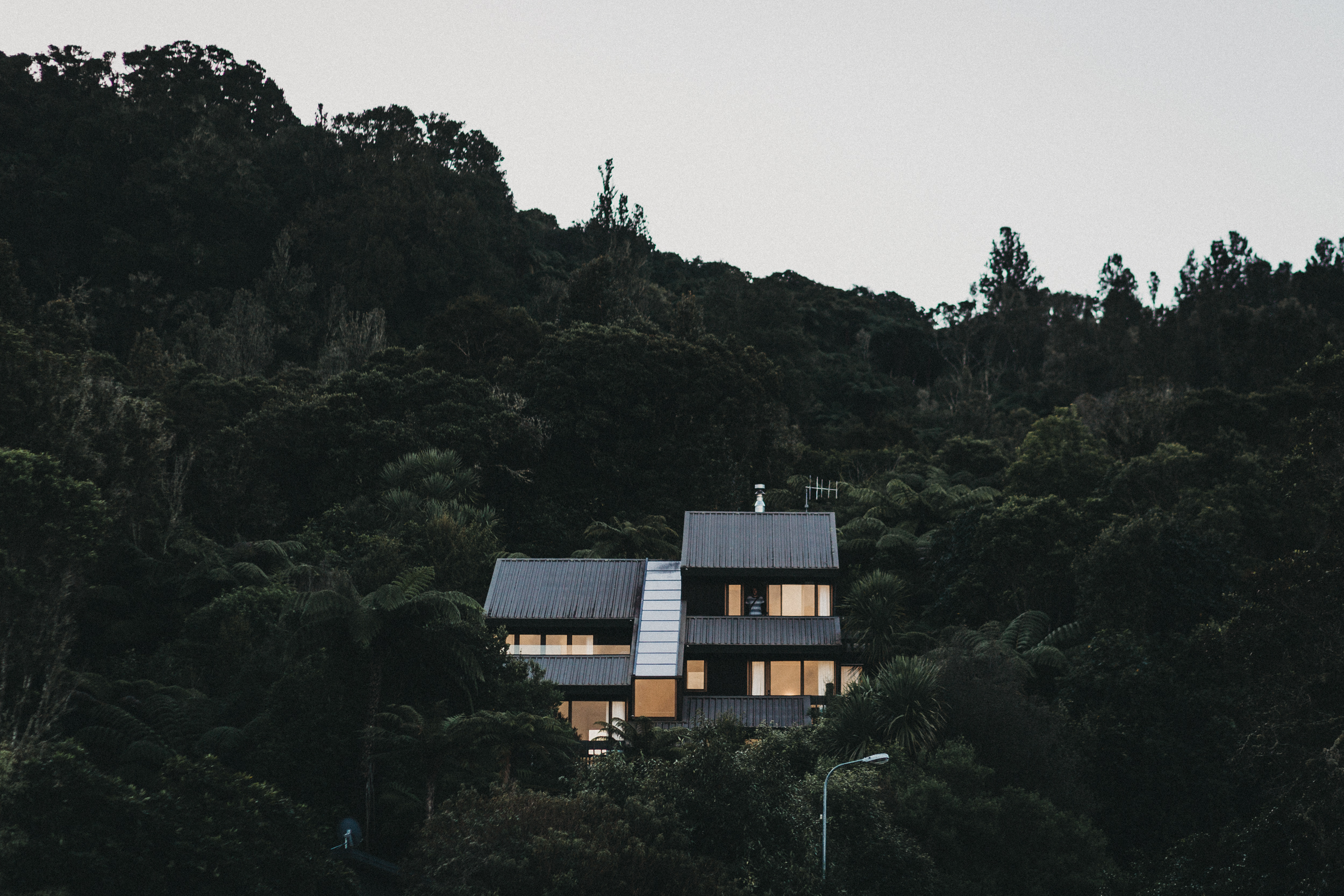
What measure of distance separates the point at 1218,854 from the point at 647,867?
14206 mm

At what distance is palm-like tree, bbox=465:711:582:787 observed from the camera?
88.8ft

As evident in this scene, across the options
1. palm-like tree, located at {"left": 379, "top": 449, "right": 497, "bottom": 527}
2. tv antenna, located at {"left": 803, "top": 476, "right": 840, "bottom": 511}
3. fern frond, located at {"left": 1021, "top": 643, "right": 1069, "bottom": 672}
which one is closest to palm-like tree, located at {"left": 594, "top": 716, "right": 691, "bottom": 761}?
fern frond, located at {"left": 1021, "top": 643, "right": 1069, "bottom": 672}

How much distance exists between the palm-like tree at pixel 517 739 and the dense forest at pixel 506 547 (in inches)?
5.3

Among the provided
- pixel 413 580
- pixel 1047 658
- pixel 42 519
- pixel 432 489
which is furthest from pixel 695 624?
pixel 42 519

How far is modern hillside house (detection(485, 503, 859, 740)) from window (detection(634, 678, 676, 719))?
0.04 m

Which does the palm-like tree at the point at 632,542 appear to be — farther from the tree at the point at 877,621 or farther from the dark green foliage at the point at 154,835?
the dark green foliage at the point at 154,835

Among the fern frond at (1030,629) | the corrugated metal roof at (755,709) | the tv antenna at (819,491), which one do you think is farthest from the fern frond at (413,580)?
the tv antenna at (819,491)

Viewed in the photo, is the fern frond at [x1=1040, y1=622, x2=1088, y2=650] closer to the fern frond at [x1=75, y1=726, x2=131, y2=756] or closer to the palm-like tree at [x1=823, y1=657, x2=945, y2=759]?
the palm-like tree at [x1=823, y1=657, x2=945, y2=759]

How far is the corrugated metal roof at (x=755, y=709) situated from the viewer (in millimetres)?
36531

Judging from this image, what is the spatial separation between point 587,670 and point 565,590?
10.1 ft

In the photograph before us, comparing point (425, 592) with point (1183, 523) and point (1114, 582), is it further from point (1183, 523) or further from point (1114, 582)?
point (1183, 523)

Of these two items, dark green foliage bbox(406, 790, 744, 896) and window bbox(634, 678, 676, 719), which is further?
window bbox(634, 678, 676, 719)

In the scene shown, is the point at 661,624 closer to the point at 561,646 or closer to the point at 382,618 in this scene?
the point at 561,646

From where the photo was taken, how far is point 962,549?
4484 centimetres
